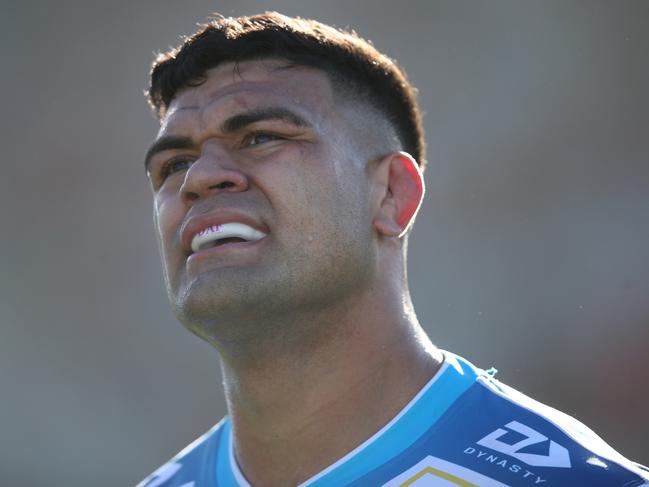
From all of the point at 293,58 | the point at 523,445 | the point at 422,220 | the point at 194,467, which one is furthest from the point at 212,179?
the point at 422,220

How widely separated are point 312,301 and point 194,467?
899mm

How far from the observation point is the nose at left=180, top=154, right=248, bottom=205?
262 cm

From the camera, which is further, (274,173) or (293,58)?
(293,58)

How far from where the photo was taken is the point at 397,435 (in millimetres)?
2482

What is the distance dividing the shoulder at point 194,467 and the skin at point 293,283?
0.19 meters

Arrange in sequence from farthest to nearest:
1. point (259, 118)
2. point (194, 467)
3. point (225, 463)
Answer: point (194, 467) → point (225, 463) → point (259, 118)

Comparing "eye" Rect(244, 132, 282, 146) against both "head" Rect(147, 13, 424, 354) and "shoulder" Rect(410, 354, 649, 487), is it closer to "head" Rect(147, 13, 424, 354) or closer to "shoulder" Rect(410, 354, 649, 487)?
"head" Rect(147, 13, 424, 354)

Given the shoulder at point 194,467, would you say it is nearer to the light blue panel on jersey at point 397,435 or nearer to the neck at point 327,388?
the neck at point 327,388

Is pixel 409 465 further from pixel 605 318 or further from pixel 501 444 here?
pixel 605 318

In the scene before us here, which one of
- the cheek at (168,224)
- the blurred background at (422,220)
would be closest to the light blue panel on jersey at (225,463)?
the cheek at (168,224)

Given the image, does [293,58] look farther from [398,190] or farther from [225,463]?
[225,463]

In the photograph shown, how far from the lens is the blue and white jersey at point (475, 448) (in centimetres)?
227

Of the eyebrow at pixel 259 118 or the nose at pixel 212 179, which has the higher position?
the eyebrow at pixel 259 118

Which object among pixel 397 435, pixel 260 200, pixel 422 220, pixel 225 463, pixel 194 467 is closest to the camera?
pixel 397 435
